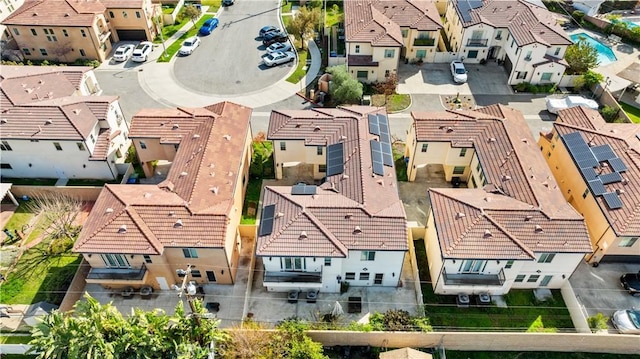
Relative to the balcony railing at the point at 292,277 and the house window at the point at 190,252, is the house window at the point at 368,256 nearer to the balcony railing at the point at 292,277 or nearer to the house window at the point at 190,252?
the balcony railing at the point at 292,277

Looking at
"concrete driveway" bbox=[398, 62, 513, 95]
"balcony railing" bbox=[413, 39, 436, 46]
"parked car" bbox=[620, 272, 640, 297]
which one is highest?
"balcony railing" bbox=[413, 39, 436, 46]

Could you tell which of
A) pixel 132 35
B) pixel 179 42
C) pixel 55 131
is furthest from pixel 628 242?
pixel 132 35

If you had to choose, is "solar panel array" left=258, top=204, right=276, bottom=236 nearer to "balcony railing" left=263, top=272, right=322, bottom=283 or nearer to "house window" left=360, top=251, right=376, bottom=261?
"balcony railing" left=263, top=272, right=322, bottom=283

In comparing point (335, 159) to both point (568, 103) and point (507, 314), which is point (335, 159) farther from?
point (568, 103)

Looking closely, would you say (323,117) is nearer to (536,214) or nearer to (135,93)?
(536,214)

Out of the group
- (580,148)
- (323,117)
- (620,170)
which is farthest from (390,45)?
(620,170)

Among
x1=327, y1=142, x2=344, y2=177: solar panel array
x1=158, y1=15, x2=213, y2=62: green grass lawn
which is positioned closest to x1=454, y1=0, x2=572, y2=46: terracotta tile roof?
x1=327, y1=142, x2=344, y2=177: solar panel array
